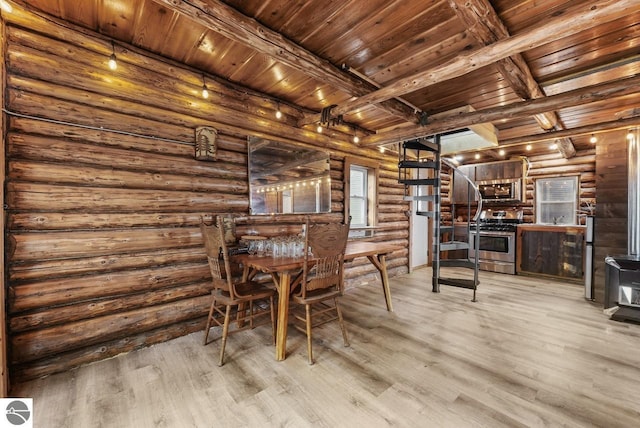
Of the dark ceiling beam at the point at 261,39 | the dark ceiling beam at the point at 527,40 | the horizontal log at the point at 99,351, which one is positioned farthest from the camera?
the horizontal log at the point at 99,351

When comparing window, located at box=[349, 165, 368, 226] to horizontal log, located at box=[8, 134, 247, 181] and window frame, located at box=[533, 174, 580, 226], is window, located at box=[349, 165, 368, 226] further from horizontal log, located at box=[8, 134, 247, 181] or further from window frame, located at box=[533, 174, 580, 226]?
window frame, located at box=[533, 174, 580, 226]

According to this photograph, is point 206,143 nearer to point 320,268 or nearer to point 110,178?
point 110,178

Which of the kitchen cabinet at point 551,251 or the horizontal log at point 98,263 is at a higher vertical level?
the horizontal log at point 98,263

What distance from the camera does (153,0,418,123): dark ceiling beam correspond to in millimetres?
1834

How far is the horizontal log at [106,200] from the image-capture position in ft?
7.07

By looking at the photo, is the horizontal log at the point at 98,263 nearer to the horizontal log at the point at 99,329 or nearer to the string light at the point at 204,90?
the horizontal log at the point at 99,329

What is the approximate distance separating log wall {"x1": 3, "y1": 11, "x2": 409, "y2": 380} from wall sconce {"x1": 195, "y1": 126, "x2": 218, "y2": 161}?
8cm

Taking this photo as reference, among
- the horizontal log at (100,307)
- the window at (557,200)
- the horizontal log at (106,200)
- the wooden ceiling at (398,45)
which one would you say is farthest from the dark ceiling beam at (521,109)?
the window at (557,200)

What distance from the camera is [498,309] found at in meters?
3.72

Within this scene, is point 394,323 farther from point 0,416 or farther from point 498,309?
point 0,416

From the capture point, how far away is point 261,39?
2152mm

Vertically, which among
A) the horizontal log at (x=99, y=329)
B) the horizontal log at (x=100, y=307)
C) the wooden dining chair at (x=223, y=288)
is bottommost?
the horizontal log at (x=99, y=329)

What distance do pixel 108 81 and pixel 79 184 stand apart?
989 millimetres

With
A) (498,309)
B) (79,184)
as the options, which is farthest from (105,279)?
(498,309)
